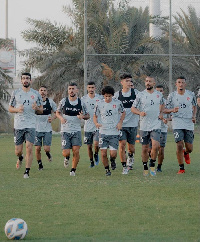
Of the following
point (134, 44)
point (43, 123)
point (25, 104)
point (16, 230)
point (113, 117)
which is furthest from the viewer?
point (134, 44)

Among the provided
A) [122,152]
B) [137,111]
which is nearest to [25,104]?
[137,111]

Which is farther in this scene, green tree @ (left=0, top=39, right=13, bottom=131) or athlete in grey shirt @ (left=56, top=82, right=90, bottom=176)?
green tree @ (left=0, top=39, right=13, bottom=131)

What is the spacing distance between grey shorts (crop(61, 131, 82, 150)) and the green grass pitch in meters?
0.66

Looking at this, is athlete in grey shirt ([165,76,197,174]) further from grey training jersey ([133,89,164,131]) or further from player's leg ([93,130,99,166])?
player's leg ([93,130,99,166])

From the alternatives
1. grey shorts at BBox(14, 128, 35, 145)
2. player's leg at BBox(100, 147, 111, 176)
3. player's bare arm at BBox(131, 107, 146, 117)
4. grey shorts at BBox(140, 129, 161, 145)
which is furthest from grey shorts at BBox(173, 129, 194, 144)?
grey shorts at BBox(14, 128, 35, 145)

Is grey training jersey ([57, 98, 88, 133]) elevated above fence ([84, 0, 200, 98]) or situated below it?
below

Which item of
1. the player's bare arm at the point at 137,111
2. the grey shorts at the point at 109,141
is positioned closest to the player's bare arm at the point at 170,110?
the player's bare arm at the point at 137,111

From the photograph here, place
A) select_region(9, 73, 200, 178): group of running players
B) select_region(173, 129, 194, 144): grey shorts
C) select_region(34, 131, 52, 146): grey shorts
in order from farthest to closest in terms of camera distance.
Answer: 1. select_region(34, 131, 52, 146): grey shorts
2. select_region(173, 129, 194, 144): grey shorts
3. select_region(9, 73, 200, 178): group of running players

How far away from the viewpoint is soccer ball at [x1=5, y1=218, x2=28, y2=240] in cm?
771

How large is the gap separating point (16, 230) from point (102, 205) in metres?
2.86

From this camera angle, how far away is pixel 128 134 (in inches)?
662

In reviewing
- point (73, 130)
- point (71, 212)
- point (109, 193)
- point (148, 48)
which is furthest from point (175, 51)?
point (71, 212)

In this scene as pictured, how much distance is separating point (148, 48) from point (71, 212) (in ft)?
77.3

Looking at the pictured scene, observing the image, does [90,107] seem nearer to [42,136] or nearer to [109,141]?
[42,136]
